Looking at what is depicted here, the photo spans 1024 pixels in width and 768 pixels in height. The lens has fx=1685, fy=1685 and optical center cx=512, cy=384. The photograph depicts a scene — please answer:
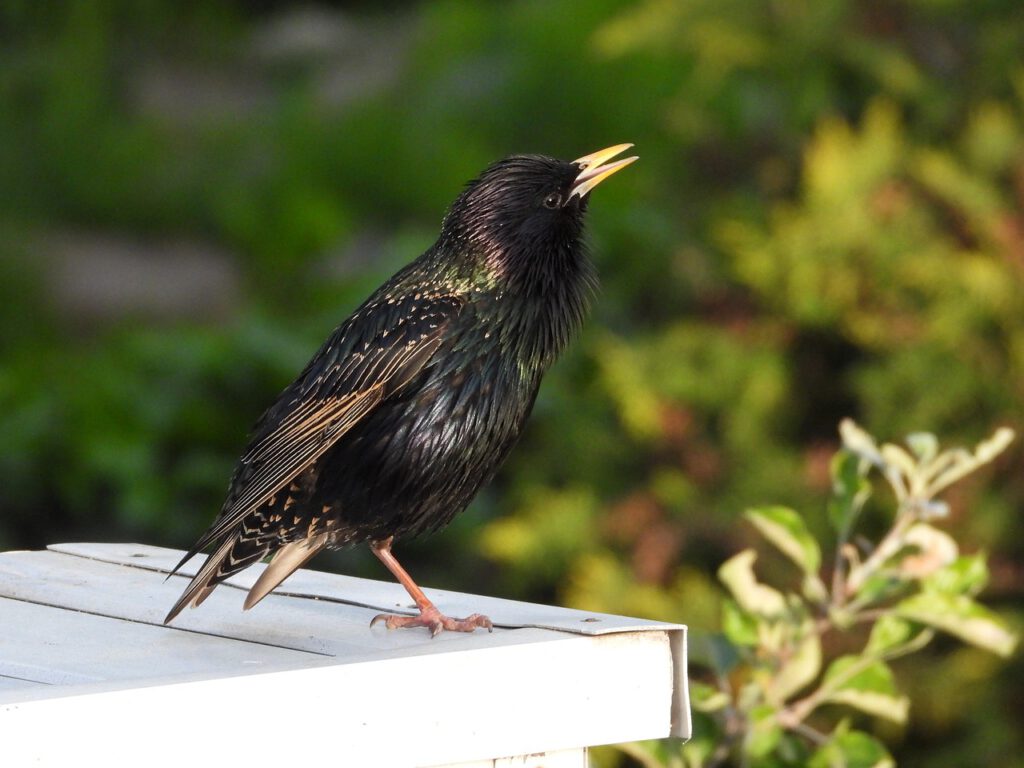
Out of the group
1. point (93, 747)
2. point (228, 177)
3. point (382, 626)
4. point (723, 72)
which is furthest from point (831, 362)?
point (228, 177)

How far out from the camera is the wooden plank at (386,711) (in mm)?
1752

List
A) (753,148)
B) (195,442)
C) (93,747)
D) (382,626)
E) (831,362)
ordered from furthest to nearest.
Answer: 1. (195,442)
2. (753,148)
3. (831,362)
4. (382,626)
5. (93,747)

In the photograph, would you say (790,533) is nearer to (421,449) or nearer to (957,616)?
(957,616)

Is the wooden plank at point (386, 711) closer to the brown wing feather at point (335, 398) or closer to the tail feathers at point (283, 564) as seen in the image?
the tail feathers at point (283, 564)

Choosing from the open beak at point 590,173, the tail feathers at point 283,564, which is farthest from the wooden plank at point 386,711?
the open beak at point 590,173

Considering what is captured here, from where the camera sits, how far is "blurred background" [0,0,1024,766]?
425 cm

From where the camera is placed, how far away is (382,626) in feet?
7.97

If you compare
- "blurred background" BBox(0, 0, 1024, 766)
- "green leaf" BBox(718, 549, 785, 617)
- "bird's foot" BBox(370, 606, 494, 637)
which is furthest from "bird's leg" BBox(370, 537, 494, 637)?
"blurred background" BBox(0, 0, 1024, 766)

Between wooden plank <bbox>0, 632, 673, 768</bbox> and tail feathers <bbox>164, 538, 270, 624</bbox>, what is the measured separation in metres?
0.50

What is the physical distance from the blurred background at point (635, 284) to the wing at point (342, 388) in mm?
526

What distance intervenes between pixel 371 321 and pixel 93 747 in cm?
113

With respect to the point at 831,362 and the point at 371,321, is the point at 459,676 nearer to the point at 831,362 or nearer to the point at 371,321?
the point at 371,321

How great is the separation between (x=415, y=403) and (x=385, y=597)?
0.32 m

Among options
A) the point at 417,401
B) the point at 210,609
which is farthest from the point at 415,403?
the point at 210,609
